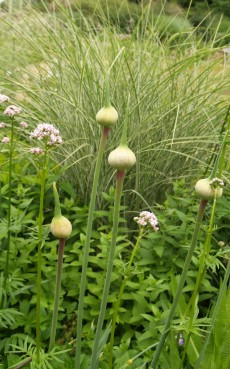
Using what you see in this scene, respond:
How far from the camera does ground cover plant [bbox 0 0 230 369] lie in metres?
1.15

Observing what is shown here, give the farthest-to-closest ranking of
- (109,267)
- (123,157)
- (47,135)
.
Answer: (47,135)
(109,267)
(123,157)

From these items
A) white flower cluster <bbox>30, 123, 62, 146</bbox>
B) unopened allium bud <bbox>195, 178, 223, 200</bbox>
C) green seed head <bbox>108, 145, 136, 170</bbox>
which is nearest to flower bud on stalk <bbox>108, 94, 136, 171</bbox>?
green seed head <bbox>108, 145, 136, 170</bbox>

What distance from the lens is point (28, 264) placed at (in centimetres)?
173

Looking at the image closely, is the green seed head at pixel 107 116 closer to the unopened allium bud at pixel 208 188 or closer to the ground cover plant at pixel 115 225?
the ground cover plant at pixel 115 225

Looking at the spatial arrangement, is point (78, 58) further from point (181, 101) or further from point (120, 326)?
point (120, 326)

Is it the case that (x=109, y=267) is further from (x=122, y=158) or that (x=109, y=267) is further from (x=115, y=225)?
(x=122, y=158)

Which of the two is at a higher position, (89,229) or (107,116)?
(107,116)

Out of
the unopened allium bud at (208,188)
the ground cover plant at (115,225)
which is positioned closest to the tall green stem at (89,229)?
the ground cover plant at (115,225)

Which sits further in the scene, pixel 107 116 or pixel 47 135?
pixel 47 135

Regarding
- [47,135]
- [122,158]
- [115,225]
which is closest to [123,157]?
[122,158]

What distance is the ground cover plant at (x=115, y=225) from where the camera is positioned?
1151mm

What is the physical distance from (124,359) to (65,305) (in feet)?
1.33

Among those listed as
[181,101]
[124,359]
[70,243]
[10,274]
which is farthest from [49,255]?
[181,101]

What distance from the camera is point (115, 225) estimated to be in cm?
94
